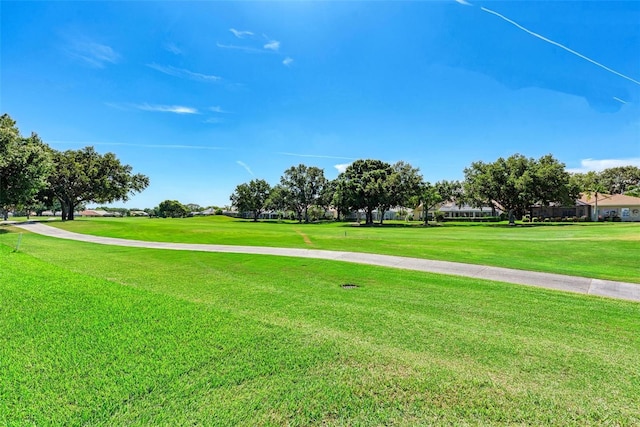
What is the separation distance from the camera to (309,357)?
3.90 metres

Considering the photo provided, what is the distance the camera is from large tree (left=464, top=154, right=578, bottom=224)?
45.0 m

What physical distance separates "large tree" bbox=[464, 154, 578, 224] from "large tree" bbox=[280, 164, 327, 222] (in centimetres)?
3298

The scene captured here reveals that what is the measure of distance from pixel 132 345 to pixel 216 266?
6571 millimetres

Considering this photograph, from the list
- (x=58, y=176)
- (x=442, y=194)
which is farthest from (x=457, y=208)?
(x=58, y=176)

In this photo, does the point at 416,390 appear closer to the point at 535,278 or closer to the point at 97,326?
the point at 97,326

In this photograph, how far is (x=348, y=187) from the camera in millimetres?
55812

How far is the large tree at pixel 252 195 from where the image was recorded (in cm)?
8025

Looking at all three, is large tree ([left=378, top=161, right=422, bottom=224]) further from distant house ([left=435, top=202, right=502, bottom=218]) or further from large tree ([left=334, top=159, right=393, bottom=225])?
distant house ([left=435, top=202, right=502, bottom=218])

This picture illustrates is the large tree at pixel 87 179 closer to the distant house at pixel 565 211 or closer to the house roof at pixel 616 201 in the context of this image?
the distant house at pixel 565 211

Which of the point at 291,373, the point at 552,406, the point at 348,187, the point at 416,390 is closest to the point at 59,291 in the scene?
the point at 291,373

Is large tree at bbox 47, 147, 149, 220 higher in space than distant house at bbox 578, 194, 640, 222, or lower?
higher

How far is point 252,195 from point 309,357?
78.7 meters

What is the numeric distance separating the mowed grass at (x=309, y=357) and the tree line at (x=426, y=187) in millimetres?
46274

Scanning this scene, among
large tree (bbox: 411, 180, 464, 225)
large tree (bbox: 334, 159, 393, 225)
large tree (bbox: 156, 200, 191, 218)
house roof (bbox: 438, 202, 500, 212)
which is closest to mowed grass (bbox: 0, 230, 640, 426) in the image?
large tree (bbox: 334, 159, 393, 225)
